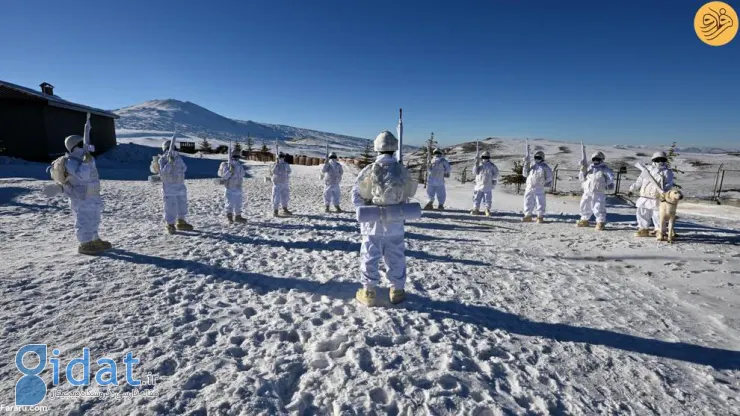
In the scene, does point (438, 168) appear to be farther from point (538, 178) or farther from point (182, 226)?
point (182, 226)

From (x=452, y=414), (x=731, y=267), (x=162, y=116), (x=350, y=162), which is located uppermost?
(x=162, y=116)

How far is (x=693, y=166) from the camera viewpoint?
103ft

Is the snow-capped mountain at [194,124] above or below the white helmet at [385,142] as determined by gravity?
above

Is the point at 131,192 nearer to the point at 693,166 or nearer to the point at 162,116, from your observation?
the point at 693,166

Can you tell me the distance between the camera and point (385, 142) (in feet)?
13.8

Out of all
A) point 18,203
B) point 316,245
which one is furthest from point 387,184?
point 18,203

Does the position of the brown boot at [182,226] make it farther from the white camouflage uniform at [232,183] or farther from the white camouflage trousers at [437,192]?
the white camouflage trousers at [437,192]

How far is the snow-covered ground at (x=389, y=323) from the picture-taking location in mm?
2760

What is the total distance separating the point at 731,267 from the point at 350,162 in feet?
98.4

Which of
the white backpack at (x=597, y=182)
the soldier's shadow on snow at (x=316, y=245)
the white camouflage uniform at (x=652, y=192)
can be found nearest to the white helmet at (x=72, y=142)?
the soldier's shadow on snow at (x=316, y=245)

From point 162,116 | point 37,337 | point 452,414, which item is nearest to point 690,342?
point 452,414

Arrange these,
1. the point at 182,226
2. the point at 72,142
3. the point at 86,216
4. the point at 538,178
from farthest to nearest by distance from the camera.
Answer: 1. the point at 538,178
2. the point at 182,226
3. the point at 86,216
4. the point at 72,142

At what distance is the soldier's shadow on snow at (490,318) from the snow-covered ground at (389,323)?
0.02 metres

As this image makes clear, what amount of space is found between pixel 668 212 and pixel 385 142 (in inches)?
267
